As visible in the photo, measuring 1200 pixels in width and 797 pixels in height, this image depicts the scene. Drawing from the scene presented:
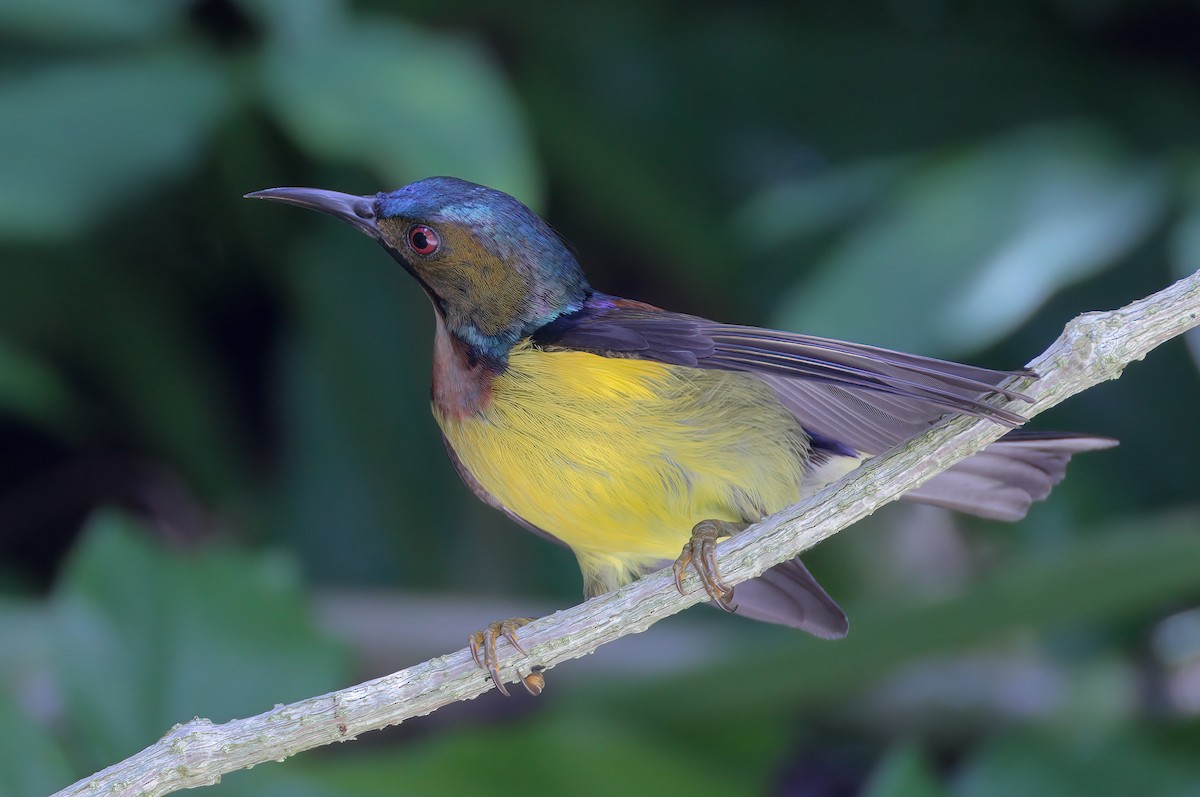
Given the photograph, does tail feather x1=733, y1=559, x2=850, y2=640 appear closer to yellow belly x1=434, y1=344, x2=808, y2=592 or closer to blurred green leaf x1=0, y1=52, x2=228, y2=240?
yellow belly x1=434, y1=344, x2=808, y2=592

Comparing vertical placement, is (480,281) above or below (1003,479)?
above

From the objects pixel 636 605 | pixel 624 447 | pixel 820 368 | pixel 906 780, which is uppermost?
pixel 624 447

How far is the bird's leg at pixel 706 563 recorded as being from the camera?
244 cm

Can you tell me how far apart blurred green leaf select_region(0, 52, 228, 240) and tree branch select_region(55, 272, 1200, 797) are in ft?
6.89

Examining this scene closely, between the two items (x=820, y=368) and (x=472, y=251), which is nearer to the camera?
(x=820, y=368)

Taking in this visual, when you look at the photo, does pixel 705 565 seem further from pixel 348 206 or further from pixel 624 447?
pixel 348 206

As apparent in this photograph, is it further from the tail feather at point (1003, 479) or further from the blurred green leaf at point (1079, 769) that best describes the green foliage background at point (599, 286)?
the tail feather at point (1003, 479)

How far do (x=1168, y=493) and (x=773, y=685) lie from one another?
5.16 ft

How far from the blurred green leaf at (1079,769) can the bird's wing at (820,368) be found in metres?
1.29

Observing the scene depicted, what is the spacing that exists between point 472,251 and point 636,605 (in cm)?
84

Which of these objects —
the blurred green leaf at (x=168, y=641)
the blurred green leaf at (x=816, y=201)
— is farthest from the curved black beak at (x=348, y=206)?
the blurred green leaf at (x=816, y=201)

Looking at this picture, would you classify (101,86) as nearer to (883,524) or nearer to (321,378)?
(321,378)

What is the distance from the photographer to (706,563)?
98.5 inches

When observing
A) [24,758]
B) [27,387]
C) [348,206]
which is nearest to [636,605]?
[348,206]
